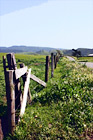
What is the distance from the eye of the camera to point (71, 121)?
6102mm

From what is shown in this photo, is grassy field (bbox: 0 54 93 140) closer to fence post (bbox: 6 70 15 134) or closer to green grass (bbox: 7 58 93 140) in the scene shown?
green grass (bbox: 7 58 93 140)

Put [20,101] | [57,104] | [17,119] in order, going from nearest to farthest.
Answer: [17,119] → [20,101] → [57,104]

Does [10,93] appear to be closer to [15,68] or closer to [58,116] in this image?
[15,68]

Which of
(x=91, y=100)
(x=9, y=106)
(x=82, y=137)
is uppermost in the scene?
(x=9, y=106)

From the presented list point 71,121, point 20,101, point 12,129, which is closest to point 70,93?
point 71,121

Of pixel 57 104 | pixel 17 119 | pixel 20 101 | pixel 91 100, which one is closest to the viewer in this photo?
pixel 17 119

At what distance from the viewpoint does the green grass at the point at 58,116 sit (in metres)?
5.38

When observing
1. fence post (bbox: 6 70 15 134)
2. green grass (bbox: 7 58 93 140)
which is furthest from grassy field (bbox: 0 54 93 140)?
fence post (bbox: 6 70 15 134)

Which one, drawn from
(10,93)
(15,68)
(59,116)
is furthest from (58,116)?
(15,68)

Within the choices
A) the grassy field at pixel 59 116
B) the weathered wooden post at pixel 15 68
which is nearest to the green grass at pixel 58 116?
the grassy field at pixel 59 116

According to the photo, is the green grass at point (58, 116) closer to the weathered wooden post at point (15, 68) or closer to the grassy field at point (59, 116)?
the grassy field at point (59, 116)

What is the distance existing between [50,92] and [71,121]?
93.2 inches

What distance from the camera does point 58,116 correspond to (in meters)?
6.38

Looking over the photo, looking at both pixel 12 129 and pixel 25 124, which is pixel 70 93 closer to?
pixel 25 124
